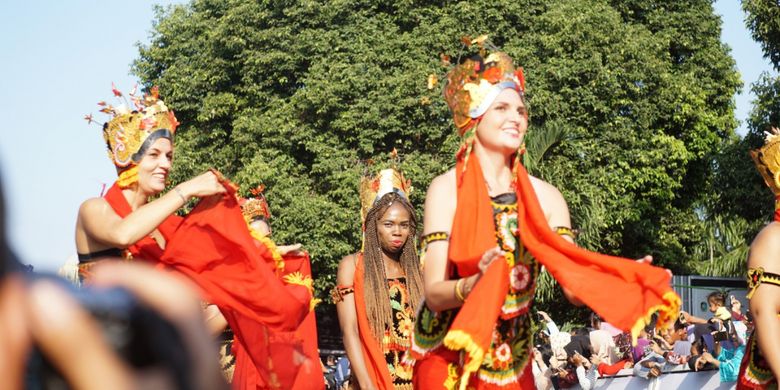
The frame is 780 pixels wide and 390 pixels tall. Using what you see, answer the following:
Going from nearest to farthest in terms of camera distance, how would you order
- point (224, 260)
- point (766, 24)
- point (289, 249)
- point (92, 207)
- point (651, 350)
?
point (92, 207) → point (224, 260) → point (289, 249) → point (651, 350) → point (766, 24)

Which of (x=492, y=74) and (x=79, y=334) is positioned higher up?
(x=492, y=74)

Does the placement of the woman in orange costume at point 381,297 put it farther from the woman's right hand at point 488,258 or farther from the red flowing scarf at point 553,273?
the woman's right hand at point 488,258

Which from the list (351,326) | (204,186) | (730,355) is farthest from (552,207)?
(730,355)

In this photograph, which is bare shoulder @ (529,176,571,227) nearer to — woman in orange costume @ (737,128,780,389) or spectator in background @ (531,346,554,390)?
woman in orange costume @ (737,128,780,389)

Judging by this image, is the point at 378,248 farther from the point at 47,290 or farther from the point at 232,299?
the point at 47,290

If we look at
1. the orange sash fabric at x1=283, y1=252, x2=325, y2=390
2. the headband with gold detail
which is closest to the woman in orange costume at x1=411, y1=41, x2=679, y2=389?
the headband with gold detail

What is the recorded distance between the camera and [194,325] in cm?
145

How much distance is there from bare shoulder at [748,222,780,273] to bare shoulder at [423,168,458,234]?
184 centimetres

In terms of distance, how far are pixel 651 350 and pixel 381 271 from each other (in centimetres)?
704

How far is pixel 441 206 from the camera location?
5.79 metres

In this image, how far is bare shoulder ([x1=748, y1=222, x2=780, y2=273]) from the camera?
6.49 metres

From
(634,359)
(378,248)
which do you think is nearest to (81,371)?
(378,248)

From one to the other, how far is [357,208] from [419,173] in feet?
6.30

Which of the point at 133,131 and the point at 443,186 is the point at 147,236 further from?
the point at 443,186
